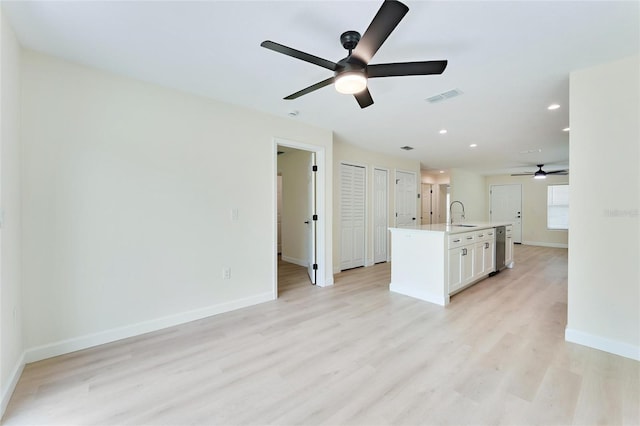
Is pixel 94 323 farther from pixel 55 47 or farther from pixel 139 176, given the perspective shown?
pixel 55 47

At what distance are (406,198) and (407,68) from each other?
5120 mm

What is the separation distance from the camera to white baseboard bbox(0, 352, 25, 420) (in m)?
1.64

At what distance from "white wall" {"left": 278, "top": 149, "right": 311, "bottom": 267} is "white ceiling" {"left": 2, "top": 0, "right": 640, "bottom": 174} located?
86.8 inches

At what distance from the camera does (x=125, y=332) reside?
253 centimetres

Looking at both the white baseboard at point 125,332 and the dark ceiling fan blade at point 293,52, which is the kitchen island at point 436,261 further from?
the dark ceiling fan blade at point 293,52

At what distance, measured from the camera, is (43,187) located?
2.19 meters

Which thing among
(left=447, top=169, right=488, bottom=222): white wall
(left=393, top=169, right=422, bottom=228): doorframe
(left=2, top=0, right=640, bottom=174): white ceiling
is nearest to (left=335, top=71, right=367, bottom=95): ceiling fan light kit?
(left=2, top=0, right=640, bottom=174): white ceiling

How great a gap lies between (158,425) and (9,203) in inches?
69.3

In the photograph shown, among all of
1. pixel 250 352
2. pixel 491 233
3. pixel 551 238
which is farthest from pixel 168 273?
pixel 551 238

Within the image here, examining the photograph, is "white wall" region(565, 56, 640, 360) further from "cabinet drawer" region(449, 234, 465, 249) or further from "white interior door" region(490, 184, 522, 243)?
"white interior door" region(490, 184, 522, 243)

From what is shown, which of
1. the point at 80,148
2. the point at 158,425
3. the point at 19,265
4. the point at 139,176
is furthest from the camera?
the point at 139,176

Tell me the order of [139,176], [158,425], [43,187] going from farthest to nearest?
[139,176]
[43,187]
[158,425]

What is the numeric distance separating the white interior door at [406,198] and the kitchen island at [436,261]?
2286mm

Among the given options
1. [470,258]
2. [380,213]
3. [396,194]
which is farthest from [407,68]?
[396,194]
